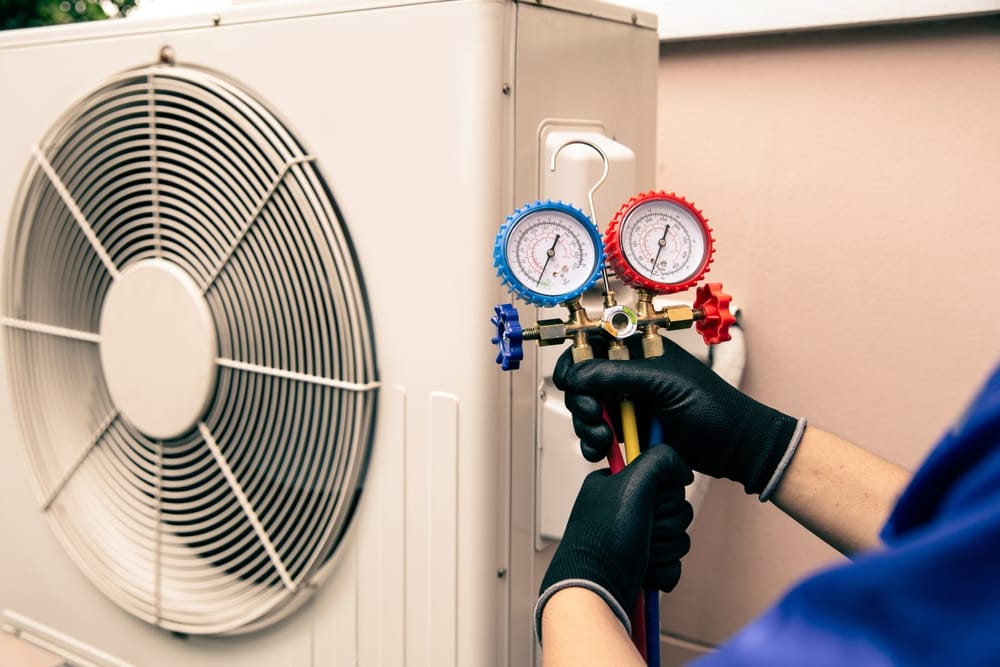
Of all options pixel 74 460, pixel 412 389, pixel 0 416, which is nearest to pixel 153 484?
pixel 74 460

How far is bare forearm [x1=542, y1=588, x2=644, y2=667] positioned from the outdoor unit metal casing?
0.98 ft

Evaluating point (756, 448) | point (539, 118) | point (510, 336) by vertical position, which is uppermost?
point (539, 118)

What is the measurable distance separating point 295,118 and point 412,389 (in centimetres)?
37

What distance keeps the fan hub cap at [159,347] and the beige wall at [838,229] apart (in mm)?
954

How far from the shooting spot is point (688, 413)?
3.21 ft

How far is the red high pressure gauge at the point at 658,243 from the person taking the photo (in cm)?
95

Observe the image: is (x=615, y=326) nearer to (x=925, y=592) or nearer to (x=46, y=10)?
(x=925, y=592)

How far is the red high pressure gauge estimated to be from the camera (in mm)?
946

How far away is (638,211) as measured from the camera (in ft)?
3.13

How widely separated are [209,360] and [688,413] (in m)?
0.64

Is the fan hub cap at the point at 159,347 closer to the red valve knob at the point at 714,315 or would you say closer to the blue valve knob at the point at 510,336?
the blue valve knob at the point at 510,336

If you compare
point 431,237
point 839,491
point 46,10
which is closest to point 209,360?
point 431,237

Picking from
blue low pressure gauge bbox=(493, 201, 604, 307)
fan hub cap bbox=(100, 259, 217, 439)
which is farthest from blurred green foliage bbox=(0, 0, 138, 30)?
blue low pressure gauge bbox=(493, 201, 604, 307)

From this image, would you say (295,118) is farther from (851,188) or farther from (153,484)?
(851,188)
